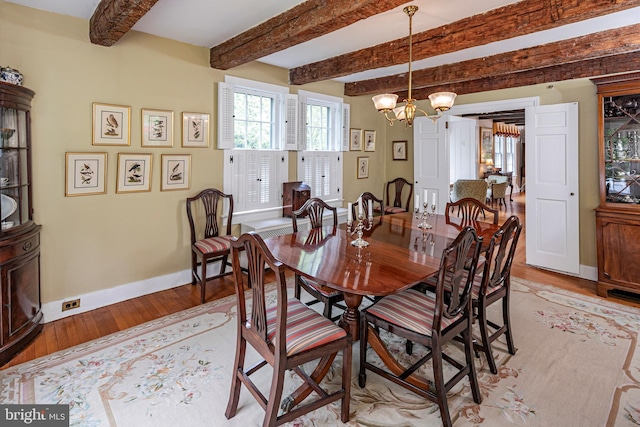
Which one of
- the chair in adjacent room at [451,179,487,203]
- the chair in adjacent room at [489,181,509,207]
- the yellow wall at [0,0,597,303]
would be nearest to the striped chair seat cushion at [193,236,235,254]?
the yellow wall at [0,0,597,303]

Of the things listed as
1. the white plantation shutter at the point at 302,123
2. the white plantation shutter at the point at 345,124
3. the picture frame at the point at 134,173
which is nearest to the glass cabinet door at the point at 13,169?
the picture frame at the point at 134,173

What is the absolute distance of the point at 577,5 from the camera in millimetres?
2154

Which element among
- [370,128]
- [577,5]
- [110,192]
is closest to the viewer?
[577,5]

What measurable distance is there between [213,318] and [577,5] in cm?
339

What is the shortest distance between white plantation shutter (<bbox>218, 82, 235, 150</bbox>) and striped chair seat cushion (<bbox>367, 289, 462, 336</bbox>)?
8.60 ft

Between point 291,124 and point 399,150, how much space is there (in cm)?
Answer: 222

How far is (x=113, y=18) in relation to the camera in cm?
245

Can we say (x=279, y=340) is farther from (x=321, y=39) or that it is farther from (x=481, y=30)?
(x=321, y=39)

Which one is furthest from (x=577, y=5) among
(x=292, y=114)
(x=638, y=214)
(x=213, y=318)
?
(x=213, y=318)

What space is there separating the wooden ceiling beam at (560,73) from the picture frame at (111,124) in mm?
3987

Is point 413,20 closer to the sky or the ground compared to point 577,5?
closer to the sky

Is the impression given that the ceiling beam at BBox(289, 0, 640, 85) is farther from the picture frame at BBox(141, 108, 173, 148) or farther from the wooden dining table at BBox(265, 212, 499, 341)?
the picture frame at BBox(141, 108, 173, 148)

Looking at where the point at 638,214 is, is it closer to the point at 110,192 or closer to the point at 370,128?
the point at 370,128

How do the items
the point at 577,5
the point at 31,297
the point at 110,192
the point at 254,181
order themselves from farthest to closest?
the point at 254,181 < the point at 110,192 < the point at 31,297 < the point at 577,5
